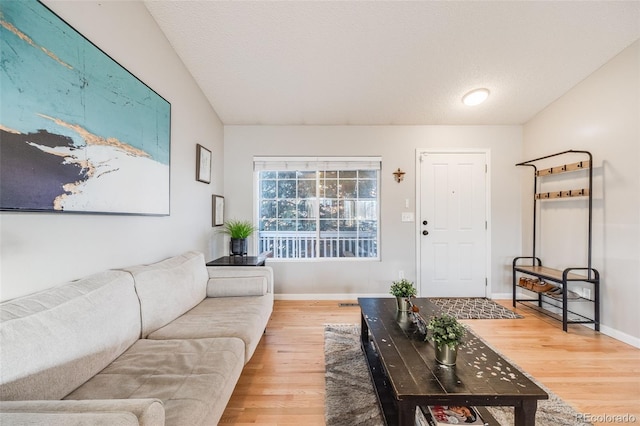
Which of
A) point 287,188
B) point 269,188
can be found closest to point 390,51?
point 287,188

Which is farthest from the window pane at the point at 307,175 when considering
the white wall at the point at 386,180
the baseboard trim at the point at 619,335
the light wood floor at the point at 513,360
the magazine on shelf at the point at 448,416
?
the baseboard trim at the point at 619,335

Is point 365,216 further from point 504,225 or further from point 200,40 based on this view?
point 200,40

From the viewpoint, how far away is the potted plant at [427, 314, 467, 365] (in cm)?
123

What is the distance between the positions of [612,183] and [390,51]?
2.46m

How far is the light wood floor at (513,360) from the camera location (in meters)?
1.52

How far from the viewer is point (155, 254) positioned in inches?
81.7

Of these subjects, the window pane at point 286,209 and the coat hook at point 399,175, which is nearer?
the coat hook at point 399,175

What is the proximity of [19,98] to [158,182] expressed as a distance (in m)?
1.00

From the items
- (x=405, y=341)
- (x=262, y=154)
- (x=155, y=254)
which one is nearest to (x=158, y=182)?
(x=155, y=254)

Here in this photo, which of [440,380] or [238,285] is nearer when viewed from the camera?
[440,380]

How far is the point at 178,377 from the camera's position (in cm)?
110

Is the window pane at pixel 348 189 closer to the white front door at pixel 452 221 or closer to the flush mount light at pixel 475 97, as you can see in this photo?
the white front door at pixel 452 221

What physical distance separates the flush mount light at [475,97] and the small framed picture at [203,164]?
3094 millimetres

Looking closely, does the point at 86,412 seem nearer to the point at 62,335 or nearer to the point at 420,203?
the point at 62,335
